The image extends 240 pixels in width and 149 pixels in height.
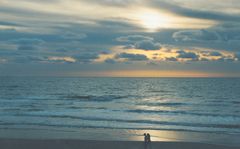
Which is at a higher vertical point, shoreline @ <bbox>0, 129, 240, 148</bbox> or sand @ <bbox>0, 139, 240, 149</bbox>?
shoreline @ <bbox>0, 129, 240, 148</bbox>

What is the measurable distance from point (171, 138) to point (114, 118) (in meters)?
8.95

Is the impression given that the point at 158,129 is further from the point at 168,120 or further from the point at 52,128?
the point at 52,128

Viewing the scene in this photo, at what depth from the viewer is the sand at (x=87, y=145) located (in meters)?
16.7

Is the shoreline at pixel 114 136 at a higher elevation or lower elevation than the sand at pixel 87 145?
higher

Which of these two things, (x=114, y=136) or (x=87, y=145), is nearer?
(x=87, y=145)

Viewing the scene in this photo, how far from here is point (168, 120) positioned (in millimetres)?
27031

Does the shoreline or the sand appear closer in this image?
the sand

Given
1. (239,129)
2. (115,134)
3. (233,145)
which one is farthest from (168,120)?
(233,145)

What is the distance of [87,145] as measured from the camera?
17125 millimetres

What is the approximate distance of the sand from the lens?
54.7ft

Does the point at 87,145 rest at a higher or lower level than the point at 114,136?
lower

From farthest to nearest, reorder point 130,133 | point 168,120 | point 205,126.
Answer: point 168,120
point 205,126
point 130,133

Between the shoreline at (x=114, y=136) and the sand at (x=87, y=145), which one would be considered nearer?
the sand at (x=87, y=145)

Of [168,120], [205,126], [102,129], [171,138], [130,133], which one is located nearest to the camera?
[171,138]
